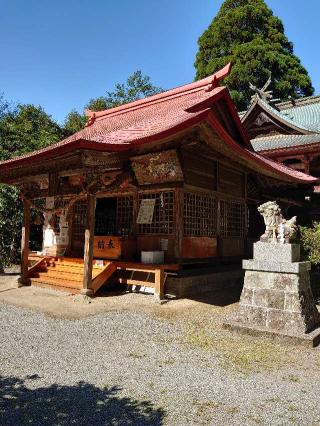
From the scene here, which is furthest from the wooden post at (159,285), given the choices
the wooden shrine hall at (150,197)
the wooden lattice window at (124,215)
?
the wooden lattice window at (124,215)

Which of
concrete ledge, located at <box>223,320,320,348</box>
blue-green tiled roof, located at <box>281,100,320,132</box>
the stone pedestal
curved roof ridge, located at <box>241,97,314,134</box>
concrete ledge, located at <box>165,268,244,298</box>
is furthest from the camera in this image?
blue-green tiled roof, located at <box>281,100,320,132</box>

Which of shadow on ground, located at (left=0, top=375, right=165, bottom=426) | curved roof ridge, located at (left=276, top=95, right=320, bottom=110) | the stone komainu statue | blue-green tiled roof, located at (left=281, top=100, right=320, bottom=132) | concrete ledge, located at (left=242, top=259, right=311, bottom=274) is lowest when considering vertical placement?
shadow on ground, located at (left=0, top=375, right=165, bottom=426)

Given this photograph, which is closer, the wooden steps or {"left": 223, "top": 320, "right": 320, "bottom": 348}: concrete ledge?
{"left": 223, "top": 320, "right": 320, "bottom": 348}: concrete ledge

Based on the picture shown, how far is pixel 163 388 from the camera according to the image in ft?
13.0

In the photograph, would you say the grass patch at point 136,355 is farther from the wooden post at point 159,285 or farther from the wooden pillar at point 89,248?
the wooden pillar at point 89,248

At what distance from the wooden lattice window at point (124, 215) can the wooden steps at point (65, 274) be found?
150cm

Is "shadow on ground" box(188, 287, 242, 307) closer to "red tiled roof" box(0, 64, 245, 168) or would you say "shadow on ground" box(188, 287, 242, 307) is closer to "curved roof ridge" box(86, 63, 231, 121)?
"red tiled roof" box(0, 64, 245, 168)

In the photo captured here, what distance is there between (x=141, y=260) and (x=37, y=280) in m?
3.20

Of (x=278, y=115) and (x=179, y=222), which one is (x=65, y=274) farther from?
(x=278, y=115)

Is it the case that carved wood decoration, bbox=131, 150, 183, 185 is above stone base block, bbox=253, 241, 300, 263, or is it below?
above

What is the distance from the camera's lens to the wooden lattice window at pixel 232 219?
11492mm

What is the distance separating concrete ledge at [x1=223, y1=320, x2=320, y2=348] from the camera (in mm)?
5504

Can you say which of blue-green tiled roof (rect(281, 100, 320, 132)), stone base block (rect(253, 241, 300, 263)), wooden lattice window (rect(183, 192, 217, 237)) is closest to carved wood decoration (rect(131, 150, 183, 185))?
wooden lattice window (rect(183, 192, 217, 237))

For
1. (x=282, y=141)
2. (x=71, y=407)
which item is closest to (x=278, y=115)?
(x=282, y=141)
